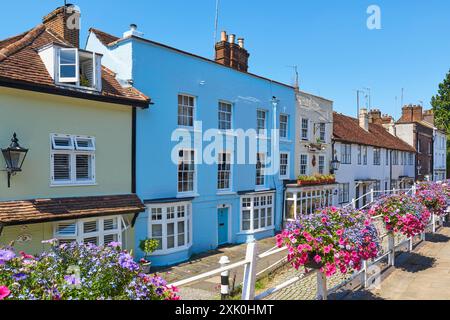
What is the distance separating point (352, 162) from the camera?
27406 millimetres

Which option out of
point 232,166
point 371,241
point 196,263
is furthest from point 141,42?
point 371,241

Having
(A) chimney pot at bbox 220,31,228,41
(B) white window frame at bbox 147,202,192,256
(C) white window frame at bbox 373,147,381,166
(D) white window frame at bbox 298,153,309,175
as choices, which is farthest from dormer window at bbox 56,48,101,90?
(C) white window frame at bbox 373,147,381,166

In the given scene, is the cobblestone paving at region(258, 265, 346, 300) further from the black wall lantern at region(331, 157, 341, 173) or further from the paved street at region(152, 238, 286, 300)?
the black wall lantern at region(331, 157, 341, 173)

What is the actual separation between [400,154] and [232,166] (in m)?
26.4

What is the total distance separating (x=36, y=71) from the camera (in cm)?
1081

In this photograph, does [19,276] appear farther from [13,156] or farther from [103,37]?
[103,37]

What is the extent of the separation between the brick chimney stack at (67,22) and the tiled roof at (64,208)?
669cm

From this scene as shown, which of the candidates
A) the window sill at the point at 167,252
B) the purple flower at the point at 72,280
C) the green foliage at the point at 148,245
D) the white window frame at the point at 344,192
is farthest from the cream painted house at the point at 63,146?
the white window frame at the point at 344,192

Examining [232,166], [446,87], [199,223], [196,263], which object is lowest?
[196,263]

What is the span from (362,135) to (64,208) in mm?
26064

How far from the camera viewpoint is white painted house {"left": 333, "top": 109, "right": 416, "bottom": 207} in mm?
26562

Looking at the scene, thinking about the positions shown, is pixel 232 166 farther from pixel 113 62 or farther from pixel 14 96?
pixel 14 96

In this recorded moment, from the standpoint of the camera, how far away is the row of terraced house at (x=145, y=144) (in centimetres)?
1036

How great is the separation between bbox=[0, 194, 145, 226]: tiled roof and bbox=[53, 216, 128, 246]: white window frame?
11.9 inches
